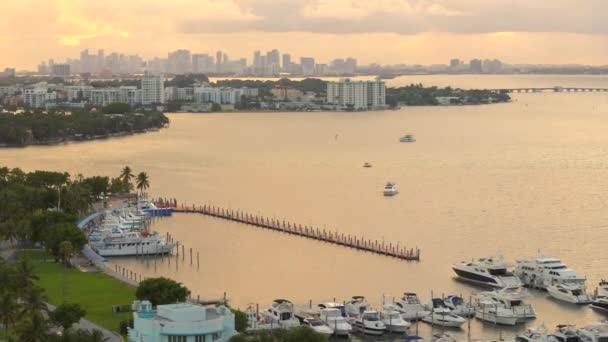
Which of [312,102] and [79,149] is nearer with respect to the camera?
[79,149]

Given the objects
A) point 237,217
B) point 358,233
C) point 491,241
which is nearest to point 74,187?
point 237,217

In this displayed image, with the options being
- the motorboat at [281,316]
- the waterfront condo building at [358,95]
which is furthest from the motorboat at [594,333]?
the waterfront condo building at [358,95]

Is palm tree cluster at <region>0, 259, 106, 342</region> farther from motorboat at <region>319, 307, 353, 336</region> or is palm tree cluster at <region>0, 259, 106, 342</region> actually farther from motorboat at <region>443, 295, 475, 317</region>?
motorboat at <region>443, 295, 475, 317</region>

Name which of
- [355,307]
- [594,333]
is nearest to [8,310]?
[355,307]

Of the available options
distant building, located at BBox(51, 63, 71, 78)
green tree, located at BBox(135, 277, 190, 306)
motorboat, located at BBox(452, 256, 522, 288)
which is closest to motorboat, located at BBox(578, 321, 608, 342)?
motorboat, located at BBox(452, 256, 522, 288)

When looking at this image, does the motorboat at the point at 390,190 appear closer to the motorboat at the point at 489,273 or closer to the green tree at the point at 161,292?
the motorboat at the point at 489,273

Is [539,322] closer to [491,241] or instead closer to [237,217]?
[491,241]

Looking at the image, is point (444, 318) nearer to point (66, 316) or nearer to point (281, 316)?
point (281, 316)
